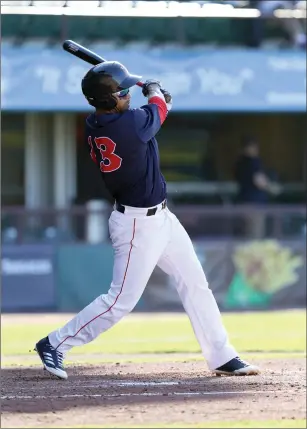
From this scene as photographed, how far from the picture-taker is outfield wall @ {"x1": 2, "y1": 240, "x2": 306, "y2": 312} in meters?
15.3

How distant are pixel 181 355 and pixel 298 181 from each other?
413 inches

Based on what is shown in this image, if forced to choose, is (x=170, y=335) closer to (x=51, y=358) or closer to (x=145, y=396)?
(x=51, y=358)

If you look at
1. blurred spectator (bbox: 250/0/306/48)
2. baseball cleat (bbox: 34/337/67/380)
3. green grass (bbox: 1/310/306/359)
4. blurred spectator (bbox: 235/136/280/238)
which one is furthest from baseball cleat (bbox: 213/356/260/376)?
blurred spectator (bbox: 250/0/306/48)

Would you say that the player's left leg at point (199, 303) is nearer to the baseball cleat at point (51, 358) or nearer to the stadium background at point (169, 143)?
the baseball cleat at point (51, 358)

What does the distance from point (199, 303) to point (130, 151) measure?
3.68ft

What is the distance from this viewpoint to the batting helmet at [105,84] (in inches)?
283

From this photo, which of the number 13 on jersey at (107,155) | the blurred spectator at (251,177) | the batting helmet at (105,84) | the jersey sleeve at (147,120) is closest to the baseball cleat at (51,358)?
the number 13 on jersey at (107,155)

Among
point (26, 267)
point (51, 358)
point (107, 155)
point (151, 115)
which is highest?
point (151, 115)

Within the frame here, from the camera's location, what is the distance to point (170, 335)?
12.3 m

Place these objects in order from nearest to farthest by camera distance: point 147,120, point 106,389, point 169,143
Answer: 1. point 106,389
2. point 147,120
3. point 169,143

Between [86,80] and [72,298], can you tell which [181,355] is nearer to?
[86,80]

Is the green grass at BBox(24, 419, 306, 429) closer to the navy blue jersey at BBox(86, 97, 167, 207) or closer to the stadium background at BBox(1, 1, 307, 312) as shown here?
the navy blue jersey at BBox(86, 97, 167, 207)

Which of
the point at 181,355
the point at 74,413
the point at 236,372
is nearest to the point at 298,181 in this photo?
the point at 181,355

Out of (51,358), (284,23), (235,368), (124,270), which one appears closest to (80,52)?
(124,270)
